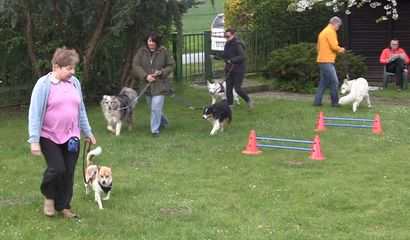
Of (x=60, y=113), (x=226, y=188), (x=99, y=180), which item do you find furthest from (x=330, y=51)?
(x=60, y=113)

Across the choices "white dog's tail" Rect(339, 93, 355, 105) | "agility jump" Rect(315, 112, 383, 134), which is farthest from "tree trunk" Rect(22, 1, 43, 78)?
"white dog's tail" Rect(339, 93, 355, 105)

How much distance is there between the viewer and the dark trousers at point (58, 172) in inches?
238

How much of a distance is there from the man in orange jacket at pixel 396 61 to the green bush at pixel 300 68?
1017mm

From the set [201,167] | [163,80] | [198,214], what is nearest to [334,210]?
[198,214]

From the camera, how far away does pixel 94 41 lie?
45.9 ft

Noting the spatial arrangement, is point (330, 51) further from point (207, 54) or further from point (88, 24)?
point (88, 24)

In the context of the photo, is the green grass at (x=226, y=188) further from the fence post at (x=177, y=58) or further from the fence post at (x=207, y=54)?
the fence post at (x=207, y=54)

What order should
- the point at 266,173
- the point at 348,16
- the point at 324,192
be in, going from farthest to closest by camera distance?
the point at 348,16 → the point at 266,173 → the point at 324,192

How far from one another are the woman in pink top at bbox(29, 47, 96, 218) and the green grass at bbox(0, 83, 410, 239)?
22.8 inches

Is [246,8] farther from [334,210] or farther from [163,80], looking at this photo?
[334,210]

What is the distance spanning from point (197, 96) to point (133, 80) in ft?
5.76

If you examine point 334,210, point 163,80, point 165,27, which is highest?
point 165,27

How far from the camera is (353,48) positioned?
20.1 meters

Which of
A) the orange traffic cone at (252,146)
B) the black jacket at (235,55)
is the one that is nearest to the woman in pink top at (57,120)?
the orange traffic cone at (252,146)
